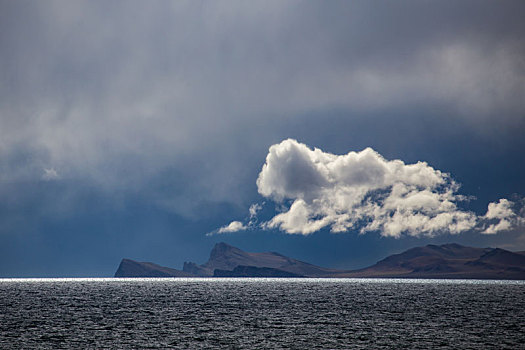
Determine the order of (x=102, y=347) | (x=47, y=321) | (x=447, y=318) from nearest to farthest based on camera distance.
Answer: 1. (x=102, y=347)
2. (x=47, y=321)
3. (x=447, y=318)

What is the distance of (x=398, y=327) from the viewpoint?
267ft

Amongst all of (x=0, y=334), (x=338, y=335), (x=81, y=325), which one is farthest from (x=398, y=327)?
(x=0, y=334)

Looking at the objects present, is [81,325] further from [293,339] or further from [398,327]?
[398,327]

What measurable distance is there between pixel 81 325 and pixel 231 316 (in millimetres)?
29693

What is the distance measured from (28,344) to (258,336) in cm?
2976

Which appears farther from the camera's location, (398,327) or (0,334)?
(398,327)

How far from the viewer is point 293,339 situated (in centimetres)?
6788

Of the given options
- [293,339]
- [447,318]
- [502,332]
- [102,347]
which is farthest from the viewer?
[447,318]

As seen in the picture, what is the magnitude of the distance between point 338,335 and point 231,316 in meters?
34.4

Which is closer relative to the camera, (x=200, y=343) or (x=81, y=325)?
(x=200, y=343)

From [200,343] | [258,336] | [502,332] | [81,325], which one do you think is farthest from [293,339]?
[81,325]

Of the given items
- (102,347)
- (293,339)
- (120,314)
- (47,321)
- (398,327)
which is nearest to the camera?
(102,347)

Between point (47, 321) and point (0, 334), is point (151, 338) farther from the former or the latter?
point (47, 321)

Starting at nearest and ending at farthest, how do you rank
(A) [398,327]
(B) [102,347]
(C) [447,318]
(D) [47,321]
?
(B) [102,347] → (A) [398,327] → (D) [47,321] → (C) [447,318]
